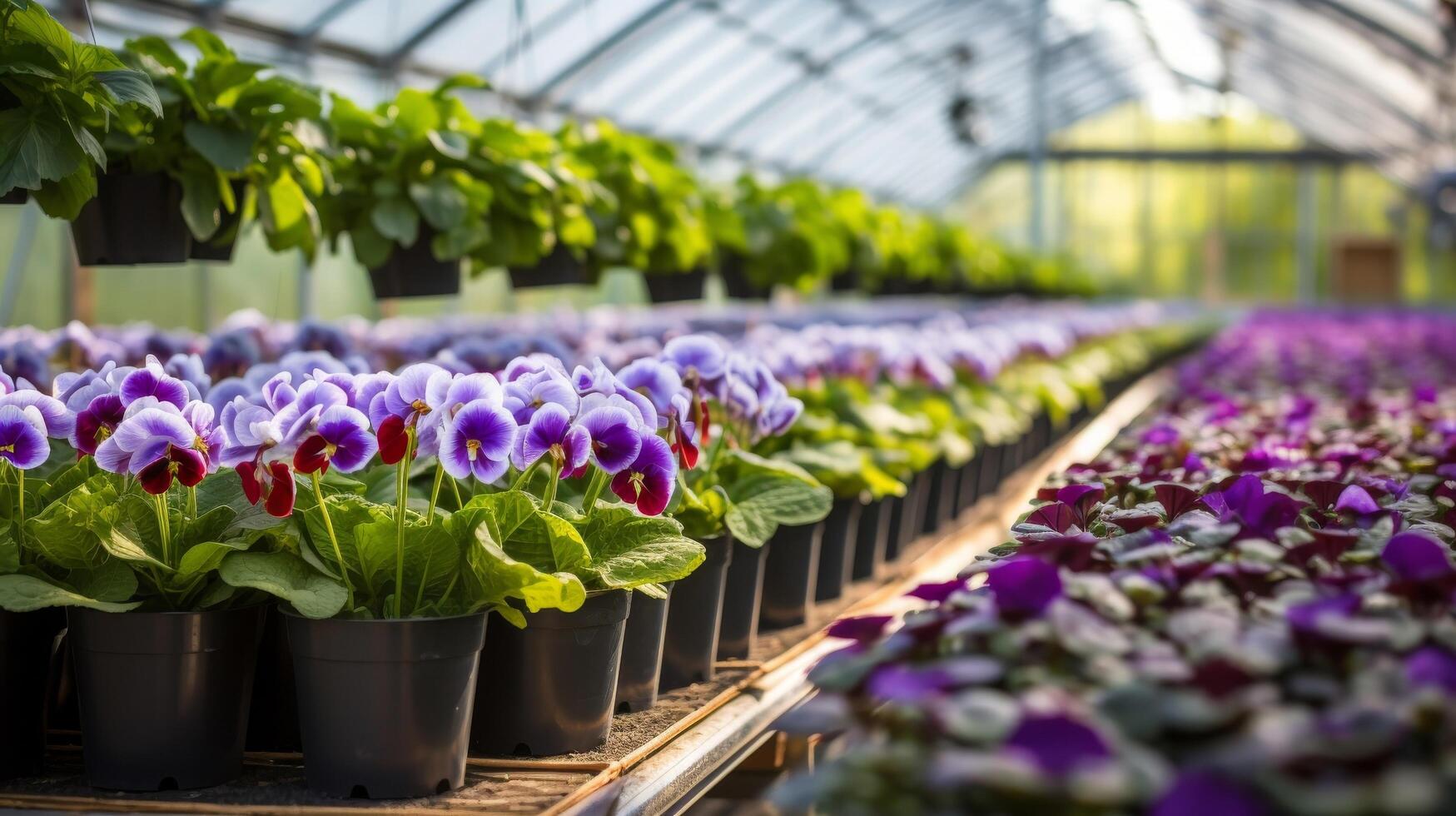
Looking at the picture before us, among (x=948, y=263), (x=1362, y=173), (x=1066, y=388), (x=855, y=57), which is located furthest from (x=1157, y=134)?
(x=1066, y=388)

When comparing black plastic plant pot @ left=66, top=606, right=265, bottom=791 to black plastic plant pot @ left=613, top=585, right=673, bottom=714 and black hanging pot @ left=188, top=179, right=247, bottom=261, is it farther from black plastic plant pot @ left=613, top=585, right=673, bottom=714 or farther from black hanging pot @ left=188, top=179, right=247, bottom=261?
black hanging pot @ left=188, top=179, right=247, bottom=261

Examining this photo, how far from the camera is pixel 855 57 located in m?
14.5

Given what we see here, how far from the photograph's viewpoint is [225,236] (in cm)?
280

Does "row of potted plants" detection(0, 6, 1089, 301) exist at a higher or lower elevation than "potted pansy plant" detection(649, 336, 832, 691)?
higher

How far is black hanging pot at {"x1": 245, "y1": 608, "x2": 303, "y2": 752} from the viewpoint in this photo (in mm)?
1957

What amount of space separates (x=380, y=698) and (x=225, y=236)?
1398mm

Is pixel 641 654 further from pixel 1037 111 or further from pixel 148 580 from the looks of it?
pixel 1037 111

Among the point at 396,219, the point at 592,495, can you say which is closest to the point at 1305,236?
the point at 396,219

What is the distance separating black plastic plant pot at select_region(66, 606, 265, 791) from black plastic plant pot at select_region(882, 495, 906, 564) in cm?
229

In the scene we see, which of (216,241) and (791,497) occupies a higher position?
(216,241)

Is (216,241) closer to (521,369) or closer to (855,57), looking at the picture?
(521,369)

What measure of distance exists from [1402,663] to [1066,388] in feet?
16.3

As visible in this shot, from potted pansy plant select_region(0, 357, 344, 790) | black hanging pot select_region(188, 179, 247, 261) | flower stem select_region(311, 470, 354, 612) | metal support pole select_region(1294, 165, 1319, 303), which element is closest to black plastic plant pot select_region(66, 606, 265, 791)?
potted pansy plant select_region(0, 357, 344, 790)

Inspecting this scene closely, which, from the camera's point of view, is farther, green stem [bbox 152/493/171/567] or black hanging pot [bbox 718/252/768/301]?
black hanging pot [bbox 718/252/768/301]
